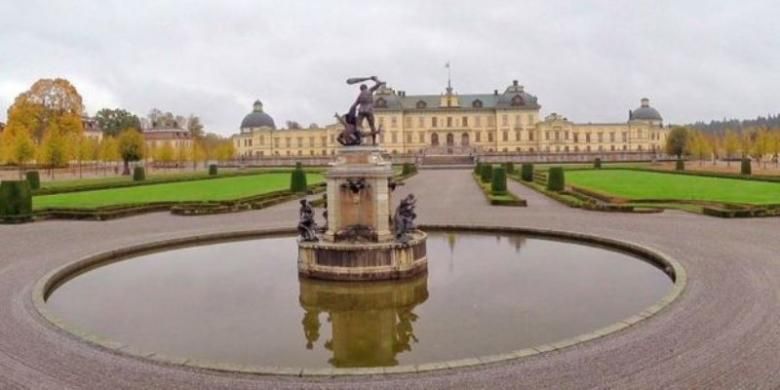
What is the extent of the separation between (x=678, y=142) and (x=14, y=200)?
68126mm

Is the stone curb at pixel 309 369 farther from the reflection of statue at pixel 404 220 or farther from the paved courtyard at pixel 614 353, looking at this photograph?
the reflection of statue at pixel 404 220

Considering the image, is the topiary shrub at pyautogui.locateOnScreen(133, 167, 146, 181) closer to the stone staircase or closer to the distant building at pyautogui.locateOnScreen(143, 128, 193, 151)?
the stone staircase

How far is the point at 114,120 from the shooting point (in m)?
94.2

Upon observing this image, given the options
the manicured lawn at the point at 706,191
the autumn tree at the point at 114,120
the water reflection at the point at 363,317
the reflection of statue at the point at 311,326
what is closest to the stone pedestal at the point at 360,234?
the water reflection at the point at 363,317

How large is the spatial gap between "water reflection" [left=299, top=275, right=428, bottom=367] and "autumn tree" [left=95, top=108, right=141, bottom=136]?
90.5 m

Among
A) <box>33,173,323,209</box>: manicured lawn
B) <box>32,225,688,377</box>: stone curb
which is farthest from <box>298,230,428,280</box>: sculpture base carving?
<box>33,173,323,209</box>: manicured lawn

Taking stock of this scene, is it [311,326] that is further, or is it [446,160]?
[446,160]

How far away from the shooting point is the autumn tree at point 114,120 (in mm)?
92812

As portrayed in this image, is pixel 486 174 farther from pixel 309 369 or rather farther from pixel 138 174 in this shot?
pixel 309 369

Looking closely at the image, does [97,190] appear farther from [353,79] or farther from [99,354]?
[99,354]

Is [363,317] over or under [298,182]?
under

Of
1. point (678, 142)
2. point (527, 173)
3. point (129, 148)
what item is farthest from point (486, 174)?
point (678, 142)

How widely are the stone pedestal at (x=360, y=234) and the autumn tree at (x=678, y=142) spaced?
6534cm

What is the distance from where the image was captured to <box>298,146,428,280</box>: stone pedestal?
12.6 metres
